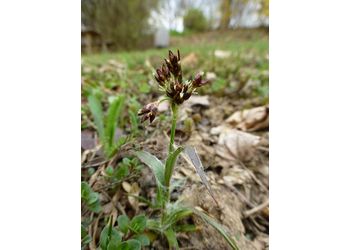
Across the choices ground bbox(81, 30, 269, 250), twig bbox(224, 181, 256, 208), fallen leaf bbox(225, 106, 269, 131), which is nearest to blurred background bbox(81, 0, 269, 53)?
ground bbox(81, 30, 269, 250)

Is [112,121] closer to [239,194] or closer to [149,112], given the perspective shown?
[239,194]

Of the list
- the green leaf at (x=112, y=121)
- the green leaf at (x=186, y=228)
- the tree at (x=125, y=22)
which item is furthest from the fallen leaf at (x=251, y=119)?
the tree at (x=125, y=22)

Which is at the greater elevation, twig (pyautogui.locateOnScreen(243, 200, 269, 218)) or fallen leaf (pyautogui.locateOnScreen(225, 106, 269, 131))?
fallen leaf (pyautogui.locateOnScreen(225, 106, 269, 131))

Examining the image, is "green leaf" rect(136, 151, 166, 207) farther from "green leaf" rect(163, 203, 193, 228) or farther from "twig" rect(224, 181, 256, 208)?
"twig" rect(224, 181, 256, 208)

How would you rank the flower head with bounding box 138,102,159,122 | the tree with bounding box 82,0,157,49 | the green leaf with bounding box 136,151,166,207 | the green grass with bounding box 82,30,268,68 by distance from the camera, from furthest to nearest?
the tree with bounding box 82,0,157,49
the green grass with bounding box 82,30,268,68
the green leaf with bounding box 136,151,166,207
the flower head with bounding box 138,102,159,122

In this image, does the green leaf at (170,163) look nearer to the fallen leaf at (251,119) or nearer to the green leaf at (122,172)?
the green leaf at (122,172)
